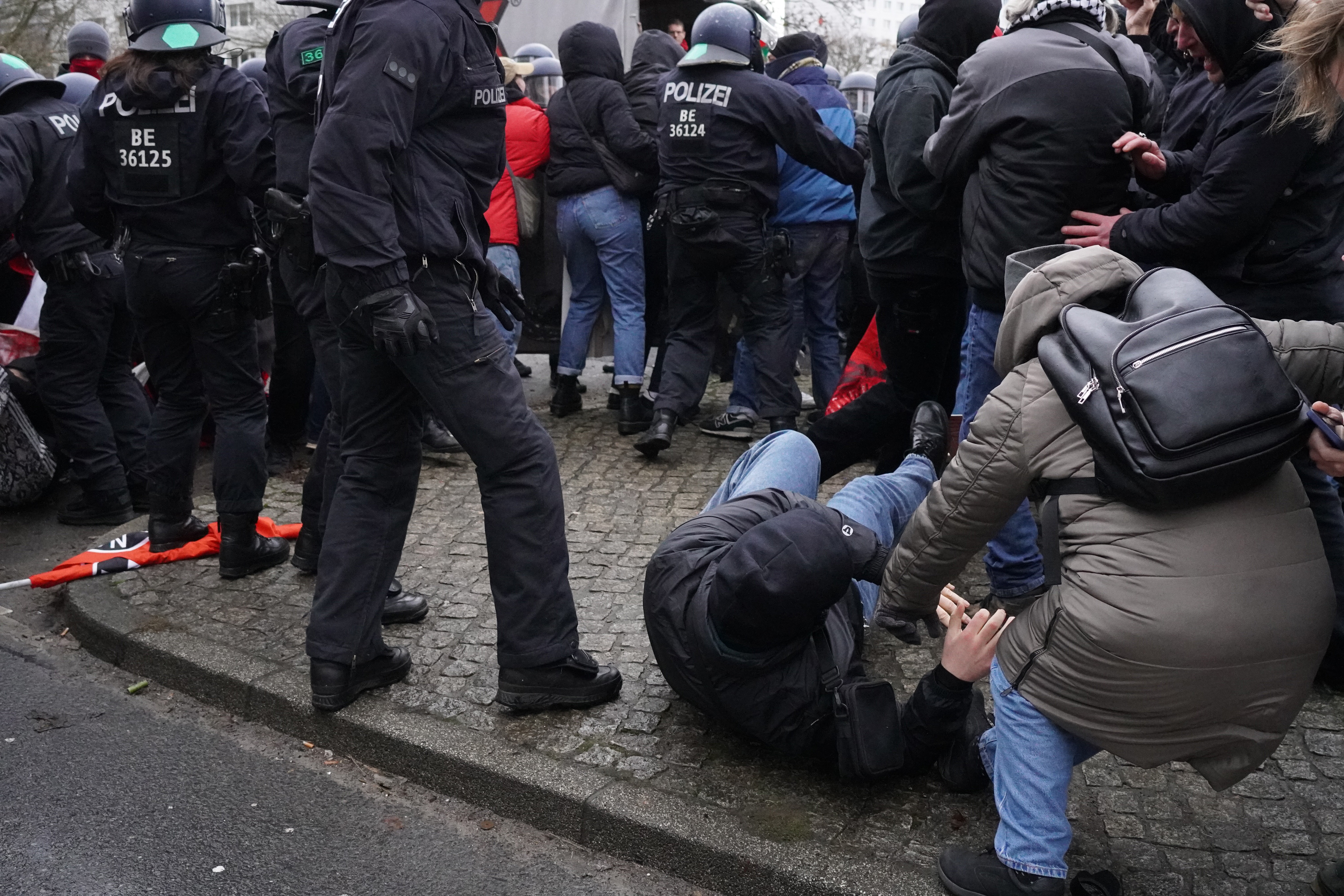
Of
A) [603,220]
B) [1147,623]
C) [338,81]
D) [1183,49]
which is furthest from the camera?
[603,220]

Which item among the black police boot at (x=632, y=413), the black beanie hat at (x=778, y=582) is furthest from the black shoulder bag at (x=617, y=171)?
the black beanie hat at (x=778, y=582)

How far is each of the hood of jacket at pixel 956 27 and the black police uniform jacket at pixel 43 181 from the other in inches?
146

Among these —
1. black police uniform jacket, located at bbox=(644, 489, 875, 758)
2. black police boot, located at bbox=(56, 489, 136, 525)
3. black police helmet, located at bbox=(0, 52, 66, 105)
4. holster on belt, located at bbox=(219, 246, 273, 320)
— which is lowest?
black police boot, located at bbox=(56, 489, 136, 525)

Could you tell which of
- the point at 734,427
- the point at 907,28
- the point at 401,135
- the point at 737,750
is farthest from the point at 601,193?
the point at 737,750

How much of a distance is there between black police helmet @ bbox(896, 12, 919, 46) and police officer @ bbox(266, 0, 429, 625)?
2.83m

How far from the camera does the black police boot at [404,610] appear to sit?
14.3ft

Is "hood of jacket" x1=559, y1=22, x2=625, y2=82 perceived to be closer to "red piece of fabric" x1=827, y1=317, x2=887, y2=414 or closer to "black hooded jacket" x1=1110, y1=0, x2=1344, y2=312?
"red piece of fabric" x1=827, y1=317, x2=887, y2=414

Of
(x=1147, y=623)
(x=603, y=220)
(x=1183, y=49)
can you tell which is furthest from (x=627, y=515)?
(x=1147, y=623)

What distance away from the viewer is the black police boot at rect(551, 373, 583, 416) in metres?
7.35

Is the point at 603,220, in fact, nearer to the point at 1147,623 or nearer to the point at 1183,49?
the point at 1183,49

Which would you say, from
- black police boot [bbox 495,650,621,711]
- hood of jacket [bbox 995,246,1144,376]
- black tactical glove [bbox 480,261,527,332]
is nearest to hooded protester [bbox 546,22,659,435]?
black tactical glove [bbox 480,261,527,332]

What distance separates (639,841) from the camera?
3.17 m

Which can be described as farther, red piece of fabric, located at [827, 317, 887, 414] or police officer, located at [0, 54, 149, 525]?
red piece of fabric, located at [827, 317, 887, 414]

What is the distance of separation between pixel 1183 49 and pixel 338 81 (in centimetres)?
244
